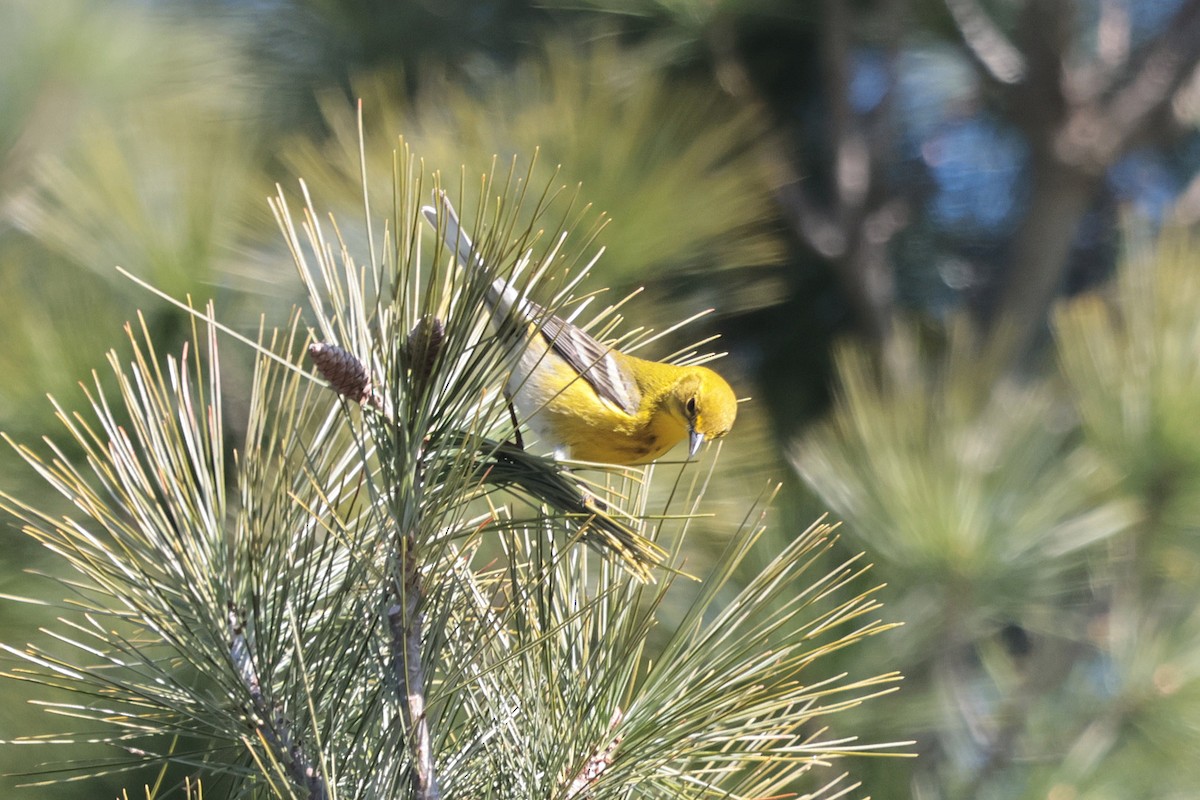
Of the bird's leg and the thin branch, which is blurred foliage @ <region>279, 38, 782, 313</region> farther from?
the thin branch

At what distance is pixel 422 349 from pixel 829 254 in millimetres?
1932

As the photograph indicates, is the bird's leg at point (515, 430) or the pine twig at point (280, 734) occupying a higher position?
the bird's leg at point (515, 430)

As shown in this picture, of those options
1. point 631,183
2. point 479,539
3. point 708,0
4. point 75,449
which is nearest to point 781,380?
point 708,0

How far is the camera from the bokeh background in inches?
62.1

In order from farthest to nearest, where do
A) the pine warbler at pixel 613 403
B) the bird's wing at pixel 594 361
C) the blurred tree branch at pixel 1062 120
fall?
the blurred tree branch at pixel 1062 120 < the pine warbler at pixel 613 403 < the bird's wing at pixel 594 361

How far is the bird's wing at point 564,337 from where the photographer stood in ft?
2.40

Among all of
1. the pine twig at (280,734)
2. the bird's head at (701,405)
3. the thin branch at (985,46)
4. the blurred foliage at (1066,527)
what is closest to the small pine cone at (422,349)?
the pine twig at (280,734)

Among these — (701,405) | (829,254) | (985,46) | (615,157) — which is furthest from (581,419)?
(985,46)

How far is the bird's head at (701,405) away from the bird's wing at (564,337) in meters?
0.06

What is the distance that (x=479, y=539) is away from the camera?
2.78 ft

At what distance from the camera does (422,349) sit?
0.74 m

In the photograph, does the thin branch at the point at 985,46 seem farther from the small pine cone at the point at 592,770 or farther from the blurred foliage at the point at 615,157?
the small pine cone at the point at 592,770

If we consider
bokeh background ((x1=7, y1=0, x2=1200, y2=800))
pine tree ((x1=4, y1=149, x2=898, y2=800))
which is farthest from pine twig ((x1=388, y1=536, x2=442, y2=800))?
bokeh background ((x1=7, y1=0, x2=1200, y2=800))

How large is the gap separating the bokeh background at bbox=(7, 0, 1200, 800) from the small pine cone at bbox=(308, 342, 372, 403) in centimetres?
84
